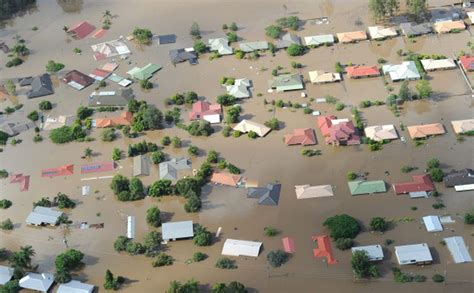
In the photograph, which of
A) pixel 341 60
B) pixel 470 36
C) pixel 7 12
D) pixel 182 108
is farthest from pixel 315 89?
pixel 7 12

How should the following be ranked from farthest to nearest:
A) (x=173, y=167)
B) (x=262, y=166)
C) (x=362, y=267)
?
(x=173, y=167) < (x=262, y=166) < (x=362, y=267)

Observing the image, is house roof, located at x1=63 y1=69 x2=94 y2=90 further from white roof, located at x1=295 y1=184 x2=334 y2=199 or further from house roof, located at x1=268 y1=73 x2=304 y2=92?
white roof, located at x1=295 y1=184 x2=334 y2=199

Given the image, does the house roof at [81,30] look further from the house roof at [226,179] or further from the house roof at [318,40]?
the house roof at [226,179]

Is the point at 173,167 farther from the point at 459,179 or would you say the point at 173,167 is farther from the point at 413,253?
the point at 459,179

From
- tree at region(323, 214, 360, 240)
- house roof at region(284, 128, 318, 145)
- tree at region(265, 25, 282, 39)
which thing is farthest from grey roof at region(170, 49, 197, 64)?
tree at region(323, 214, 360, 240)

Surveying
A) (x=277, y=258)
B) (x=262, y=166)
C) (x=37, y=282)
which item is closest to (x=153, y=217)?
(x=37, y=282)

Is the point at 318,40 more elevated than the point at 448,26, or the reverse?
the point at 318,40

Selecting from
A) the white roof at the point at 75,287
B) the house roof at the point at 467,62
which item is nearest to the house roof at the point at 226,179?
the white roof at the point at 75,287
